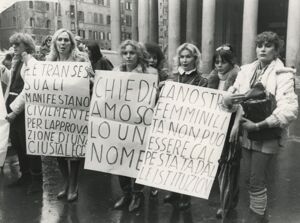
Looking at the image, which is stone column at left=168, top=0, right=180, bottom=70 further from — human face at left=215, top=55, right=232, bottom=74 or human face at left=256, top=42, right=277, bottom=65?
human face at left=256, top=42, right=277, bottom=65

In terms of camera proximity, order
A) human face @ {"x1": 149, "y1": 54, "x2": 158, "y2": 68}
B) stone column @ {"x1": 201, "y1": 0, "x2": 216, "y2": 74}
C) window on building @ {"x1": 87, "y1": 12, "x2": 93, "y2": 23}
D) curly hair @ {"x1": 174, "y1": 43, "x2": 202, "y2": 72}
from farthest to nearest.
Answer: window on building @ {"x1": 87, "y1": 12, "x2": 93, "y2": 23} < stone column @ {"x1": 201, "y1": 0, "x2": 216, "y2": 74} < human face @ {"x1": 149, "y1": 54, "x2": 158, "y2": 68} < curly hair @ {"x1": 174, "y1": 43, "x2": 202, "y2": 72}

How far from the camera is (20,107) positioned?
5137 mm

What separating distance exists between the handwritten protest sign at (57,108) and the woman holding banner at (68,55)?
13cm

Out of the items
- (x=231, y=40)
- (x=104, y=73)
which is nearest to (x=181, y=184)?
(x=104, y=73)

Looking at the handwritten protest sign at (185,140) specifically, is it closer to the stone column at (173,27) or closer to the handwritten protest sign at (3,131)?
the handwritten protest sign at (3,131)

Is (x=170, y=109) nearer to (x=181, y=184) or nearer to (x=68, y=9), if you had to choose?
(x=181, y=184)

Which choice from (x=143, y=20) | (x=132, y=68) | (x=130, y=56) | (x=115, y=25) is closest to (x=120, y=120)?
(x=132, y=68)

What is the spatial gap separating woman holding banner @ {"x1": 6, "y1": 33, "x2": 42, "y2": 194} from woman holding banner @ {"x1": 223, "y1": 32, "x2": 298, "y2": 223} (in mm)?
2596

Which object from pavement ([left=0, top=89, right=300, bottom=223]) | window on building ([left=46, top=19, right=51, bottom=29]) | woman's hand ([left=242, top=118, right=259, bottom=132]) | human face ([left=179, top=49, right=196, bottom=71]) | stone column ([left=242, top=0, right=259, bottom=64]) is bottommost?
pavement ([left=0, top=89, right=300, bottom=223])

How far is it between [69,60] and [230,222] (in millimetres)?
2526

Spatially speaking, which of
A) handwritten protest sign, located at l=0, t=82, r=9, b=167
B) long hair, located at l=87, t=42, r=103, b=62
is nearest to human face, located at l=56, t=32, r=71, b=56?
handwritten protest sign, located at l=0, t=82, r=9, b=167

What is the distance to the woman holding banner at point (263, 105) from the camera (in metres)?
3.71

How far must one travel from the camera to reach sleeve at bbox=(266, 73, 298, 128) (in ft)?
12.1

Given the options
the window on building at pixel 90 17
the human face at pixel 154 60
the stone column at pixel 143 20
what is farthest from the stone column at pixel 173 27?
the window on building at pixel 90 17
